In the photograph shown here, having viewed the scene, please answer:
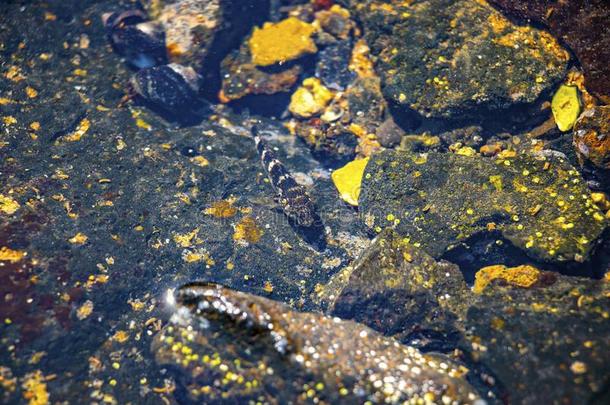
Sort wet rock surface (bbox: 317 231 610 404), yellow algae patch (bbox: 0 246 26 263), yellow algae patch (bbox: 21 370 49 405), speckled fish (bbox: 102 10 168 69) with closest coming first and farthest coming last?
wet rock surface (bbox: 317 231 610 404) → yellow algae patch (bbox: 21 370 49 405) → yellow algae patch (bbox: 0 246 26 263) → speckled fish (bbox: 102 10 168 69)

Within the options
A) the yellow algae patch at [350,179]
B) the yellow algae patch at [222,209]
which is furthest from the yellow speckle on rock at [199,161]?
the yellow algae patch at [350,179]

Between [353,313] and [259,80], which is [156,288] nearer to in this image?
[353,313]

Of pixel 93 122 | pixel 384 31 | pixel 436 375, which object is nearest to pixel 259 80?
pixel 384 31

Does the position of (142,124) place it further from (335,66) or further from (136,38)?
(335,66)

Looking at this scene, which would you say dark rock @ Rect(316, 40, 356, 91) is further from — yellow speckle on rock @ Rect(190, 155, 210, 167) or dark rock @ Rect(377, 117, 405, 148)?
yellow speckle on rock @ Rect(190, 155, 210, 167)

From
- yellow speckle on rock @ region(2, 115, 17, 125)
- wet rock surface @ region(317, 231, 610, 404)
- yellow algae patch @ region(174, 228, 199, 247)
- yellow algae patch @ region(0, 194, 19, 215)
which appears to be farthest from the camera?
yellow speckle on rock @ region(2, 115, 17, 125)

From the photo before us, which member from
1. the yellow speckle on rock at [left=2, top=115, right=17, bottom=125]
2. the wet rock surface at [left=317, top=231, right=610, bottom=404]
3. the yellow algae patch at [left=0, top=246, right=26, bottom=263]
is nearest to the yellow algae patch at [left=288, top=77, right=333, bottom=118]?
the wet rock surface at [left=317, top=231, right=610, bottom=404]

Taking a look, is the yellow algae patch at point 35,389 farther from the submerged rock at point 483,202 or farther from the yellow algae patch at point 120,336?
the submerged rock at point 483,202
